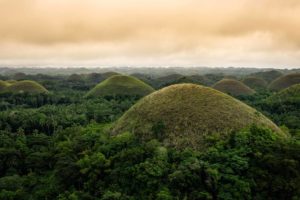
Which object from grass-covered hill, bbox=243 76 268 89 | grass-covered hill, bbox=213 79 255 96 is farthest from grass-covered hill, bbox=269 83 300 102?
grass-covered hill, bbox=243 76 268 89

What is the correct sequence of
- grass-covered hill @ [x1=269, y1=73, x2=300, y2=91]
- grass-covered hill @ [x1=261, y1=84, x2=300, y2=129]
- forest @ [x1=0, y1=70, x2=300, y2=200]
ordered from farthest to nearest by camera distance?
grass-covered hill @ [x1=269, y1=73, x2=300, y2=91], grass-covered hill @ [x1=261, y1=84, x2=300, y2=129], forest @ [x1=0, y1=70, x2=300, y2=200]

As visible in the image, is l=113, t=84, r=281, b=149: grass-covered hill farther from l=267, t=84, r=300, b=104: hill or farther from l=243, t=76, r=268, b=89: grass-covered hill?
l=243, t=76, r=268, b=89: grass-covered hill

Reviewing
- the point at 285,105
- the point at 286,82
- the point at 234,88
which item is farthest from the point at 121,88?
the point at 286,82

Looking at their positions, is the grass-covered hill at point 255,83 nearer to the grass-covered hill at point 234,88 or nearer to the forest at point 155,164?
the grass-covered hill at point 234,88

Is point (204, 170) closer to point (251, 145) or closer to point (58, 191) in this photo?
point (251, 145)

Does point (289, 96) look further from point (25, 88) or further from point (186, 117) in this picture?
point (25, 88)

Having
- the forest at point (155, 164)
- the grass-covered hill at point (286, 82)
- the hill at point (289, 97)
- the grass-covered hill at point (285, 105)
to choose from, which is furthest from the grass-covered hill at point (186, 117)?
the grass-covered hill at point (286, 82)

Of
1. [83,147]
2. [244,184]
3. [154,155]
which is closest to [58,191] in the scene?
[83,147]

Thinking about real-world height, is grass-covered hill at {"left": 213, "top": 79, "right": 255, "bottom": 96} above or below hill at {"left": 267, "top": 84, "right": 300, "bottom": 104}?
below
